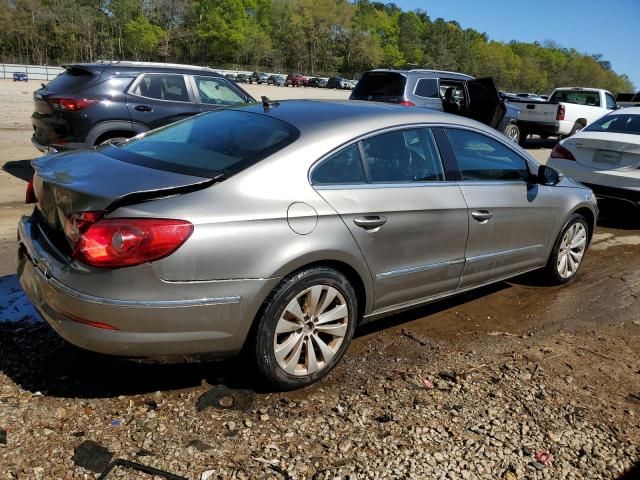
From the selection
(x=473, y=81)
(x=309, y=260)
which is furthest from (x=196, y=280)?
Result: (x=473, y=81)

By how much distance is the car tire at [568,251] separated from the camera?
5.04 m

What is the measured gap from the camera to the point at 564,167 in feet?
26.5

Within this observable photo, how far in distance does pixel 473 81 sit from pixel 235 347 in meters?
10.6

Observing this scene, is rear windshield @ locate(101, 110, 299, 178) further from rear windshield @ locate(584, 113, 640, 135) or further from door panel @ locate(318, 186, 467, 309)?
rear windshield @ locate(584, 113, 640, 135)

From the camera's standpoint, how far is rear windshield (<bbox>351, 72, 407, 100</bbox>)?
1113cm

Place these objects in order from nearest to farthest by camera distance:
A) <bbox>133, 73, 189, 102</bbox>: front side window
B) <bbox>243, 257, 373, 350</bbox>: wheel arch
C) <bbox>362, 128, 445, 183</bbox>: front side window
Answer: <bbox>243, 257, 373, 350</bbox>: wheel arch < <bbox>362, 128, 445, 183</bbox>: front side window < <bbox>133, 73, 189, 102</bbox>: front side window

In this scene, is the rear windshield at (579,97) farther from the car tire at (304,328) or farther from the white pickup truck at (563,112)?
the car tire at (304,328)

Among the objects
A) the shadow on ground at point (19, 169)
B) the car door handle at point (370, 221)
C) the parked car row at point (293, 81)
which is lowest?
Result: the parked car row at point (293, 81)

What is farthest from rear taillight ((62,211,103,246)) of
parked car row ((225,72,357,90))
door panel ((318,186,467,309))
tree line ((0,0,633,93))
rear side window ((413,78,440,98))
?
tree line ((0,0,633,93))

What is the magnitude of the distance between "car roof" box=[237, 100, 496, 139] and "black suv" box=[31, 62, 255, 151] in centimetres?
383

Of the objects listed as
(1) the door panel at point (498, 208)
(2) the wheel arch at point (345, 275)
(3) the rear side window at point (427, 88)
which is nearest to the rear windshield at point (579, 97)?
(3) the rear side window at point (427, 88)

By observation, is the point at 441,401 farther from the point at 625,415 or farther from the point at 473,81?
the point at 473,81

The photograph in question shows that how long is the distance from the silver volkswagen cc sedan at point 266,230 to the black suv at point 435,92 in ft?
23.6

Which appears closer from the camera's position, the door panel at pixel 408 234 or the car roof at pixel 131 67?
the door panel at pixel 408 234
